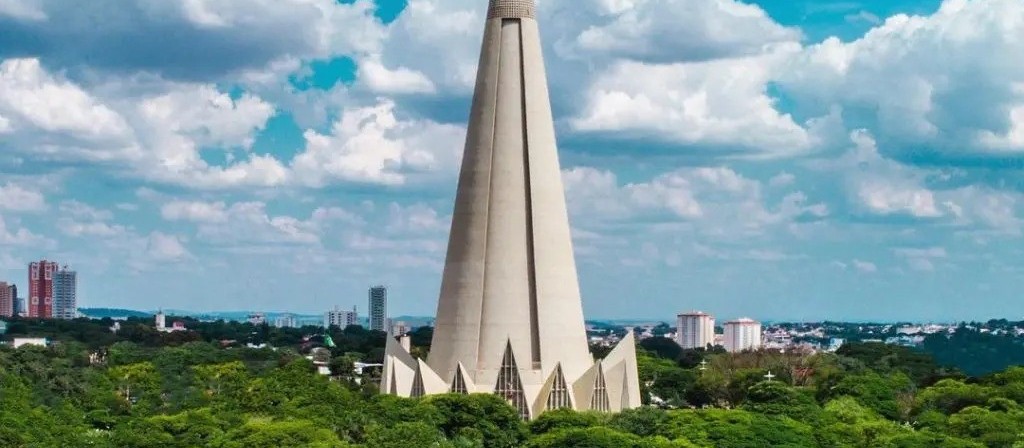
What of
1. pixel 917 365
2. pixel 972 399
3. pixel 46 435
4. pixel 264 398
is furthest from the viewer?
pixel 917 365

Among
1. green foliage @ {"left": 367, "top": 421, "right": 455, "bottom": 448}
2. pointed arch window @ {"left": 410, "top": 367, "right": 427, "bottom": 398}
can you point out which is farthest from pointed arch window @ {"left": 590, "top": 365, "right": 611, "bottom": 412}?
green foliage @ {"left": 367, "top": 421, "right": 455, "bottom": 448}

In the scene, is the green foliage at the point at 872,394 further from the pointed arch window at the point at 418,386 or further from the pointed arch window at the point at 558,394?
the pointed arch window at the point at 418,386

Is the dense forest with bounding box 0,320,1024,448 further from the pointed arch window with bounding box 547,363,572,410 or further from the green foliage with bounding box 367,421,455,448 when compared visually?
the pointed arch window with bounding box 547,363,572,410

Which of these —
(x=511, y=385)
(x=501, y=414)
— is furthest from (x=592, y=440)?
(x=511, y=385)

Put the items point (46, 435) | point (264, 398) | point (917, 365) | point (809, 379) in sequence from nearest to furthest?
point (46, 435), point (264, 398), point (809, 379), point (917, 365)

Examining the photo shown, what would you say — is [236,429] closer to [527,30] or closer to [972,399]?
[527,30]

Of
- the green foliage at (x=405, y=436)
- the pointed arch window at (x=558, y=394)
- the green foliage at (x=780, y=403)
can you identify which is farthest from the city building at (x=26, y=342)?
the green foliage at (x=405, y=436)

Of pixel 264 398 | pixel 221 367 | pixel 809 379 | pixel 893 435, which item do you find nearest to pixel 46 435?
pixel 264 398
